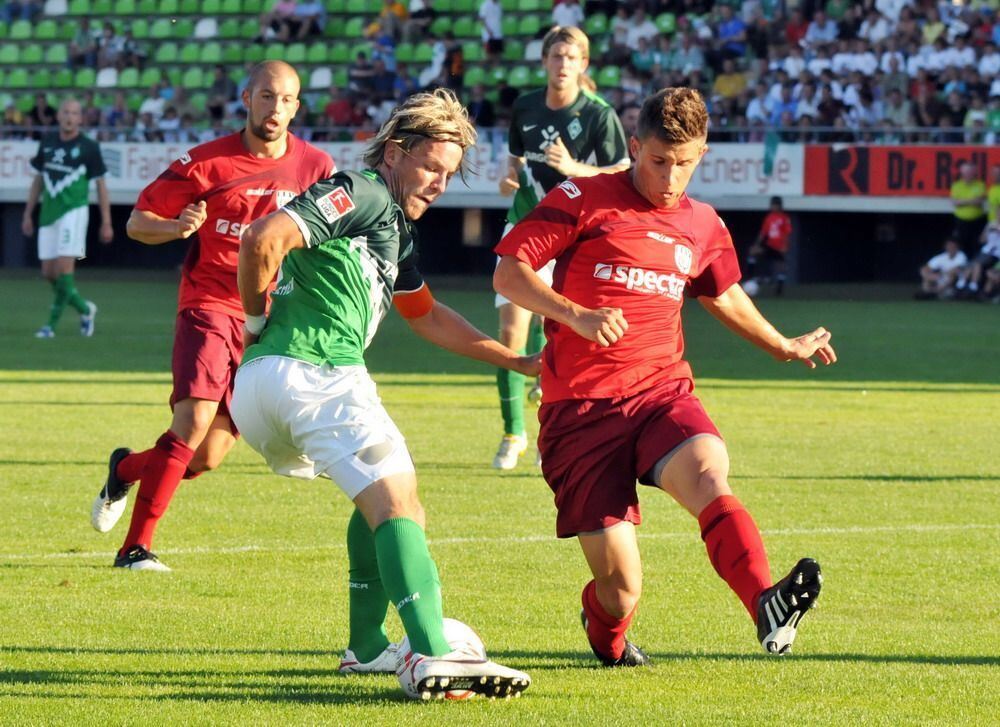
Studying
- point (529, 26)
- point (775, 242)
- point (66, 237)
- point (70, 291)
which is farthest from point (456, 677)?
point (529, 26)

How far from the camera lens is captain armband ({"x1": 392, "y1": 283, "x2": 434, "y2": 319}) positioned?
5758 mm

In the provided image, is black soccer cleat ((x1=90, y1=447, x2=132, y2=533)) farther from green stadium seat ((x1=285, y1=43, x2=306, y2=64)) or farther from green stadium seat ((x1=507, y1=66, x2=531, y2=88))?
green stadium seat ((x1=285, y1=43, x2=306, y2=64))

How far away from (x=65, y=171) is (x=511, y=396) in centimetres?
996

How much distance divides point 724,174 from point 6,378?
15.1m

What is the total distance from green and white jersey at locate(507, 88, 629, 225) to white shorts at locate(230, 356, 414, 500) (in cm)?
519

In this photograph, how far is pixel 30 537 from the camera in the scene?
8.04m

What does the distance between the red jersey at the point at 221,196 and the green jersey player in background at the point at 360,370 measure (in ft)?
6.93

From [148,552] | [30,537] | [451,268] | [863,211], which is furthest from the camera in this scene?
[451,268]

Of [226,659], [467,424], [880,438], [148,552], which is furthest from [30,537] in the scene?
[880,438]

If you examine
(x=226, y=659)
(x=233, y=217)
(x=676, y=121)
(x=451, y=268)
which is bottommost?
(x=451, y=268)

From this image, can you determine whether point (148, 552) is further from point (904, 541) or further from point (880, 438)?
point (880, 438)

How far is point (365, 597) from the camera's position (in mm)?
5523

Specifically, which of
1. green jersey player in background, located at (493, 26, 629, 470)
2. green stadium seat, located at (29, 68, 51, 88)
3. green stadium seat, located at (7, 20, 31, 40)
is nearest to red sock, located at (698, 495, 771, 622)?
green jersey player in background, located at (493, 26, 629, 470)

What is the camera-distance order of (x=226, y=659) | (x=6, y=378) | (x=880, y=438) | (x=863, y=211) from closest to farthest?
(x=226, y=659) < (x=880, y=438) < (x=6, y=378) < (x=863, y=211)
